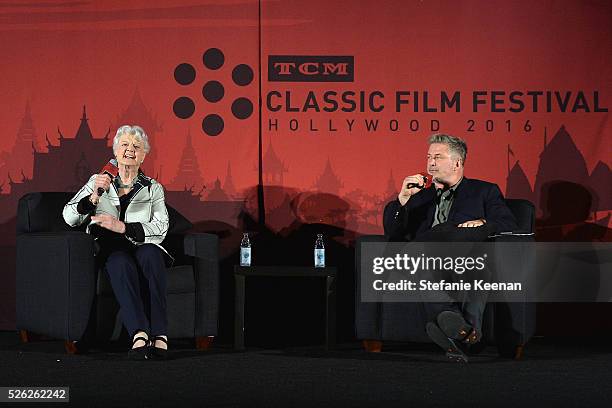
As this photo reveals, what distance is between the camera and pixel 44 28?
20.5 ft

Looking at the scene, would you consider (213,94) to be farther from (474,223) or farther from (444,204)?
(474,223)

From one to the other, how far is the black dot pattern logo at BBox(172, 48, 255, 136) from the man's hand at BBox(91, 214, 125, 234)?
150 centimetres

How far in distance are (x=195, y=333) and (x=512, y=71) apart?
2526 millimetres

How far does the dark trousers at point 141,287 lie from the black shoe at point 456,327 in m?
1.25

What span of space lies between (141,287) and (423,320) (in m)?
1.31

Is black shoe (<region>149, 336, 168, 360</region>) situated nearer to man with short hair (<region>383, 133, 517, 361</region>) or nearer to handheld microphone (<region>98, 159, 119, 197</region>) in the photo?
handheld microphone (<region>98, 159, 119, 197</region>)

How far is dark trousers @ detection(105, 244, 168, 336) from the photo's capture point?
15.3 ft

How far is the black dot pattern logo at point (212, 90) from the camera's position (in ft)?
20.4

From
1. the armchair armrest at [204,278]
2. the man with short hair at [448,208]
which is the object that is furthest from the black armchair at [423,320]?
the armchair armrest at [204,278]

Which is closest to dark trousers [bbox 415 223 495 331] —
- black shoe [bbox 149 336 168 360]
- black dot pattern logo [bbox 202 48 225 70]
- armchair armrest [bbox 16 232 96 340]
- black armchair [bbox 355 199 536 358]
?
black armchair [bbox 355 199 536 358]

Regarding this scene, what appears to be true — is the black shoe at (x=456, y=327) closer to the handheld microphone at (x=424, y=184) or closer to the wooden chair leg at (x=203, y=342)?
the handheld microphone at (x=424, y=184)

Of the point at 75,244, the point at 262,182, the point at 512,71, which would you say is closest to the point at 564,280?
the point at 512,71

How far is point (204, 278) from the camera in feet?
16.9
